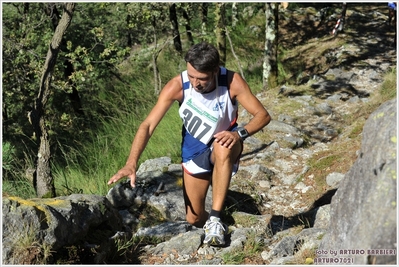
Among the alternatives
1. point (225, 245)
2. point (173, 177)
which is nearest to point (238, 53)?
point (173, 177)

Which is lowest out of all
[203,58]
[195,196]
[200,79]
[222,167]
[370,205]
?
[195,196]

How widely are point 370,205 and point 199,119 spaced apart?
198 cm

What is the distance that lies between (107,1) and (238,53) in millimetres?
4832

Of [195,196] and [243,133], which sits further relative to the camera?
[195,196]

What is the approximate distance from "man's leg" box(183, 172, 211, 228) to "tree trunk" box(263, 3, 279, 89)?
6233 mm

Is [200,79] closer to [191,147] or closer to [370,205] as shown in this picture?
[191,147]

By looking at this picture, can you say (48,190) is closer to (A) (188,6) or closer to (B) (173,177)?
(B) (173,177)

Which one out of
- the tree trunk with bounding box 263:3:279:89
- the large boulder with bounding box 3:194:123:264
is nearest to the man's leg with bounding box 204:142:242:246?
the large boulder with bounding box 3:194:123:264

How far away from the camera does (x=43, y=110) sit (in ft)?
22.2

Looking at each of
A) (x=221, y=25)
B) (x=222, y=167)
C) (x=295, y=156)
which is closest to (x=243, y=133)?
(x=222, y=167)

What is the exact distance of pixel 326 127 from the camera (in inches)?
366

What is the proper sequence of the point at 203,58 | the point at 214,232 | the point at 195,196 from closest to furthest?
the point at 203,58 < the point at 214,232 < the point at 195,196

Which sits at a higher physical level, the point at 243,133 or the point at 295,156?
the point at 243,133

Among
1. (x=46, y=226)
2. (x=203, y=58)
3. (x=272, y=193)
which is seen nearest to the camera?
(x=46, y=226)
